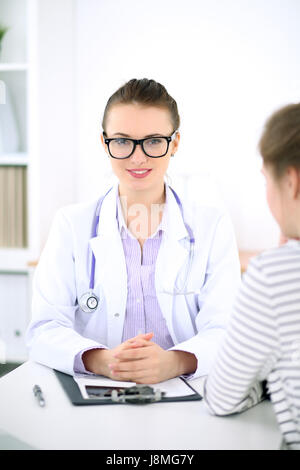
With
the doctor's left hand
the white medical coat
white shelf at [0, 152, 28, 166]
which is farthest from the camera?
white shelf at [0, 152, 28, 166]

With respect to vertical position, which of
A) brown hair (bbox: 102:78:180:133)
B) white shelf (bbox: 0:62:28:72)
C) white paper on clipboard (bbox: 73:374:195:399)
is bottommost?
white paper on clipboard (bbox: 73:374:195:399)

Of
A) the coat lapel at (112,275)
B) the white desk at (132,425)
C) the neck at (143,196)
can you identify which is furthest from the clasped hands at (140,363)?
the neck at (143,196)

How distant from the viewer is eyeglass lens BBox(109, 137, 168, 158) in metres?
1.48

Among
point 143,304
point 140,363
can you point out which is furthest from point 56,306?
point 140,363

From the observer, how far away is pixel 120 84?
106 inches

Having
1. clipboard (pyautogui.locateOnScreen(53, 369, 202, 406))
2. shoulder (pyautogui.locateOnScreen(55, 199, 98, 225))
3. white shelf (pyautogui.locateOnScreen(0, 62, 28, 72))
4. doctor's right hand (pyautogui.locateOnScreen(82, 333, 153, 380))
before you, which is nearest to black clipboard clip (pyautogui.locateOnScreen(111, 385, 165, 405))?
clipboard (pyautogui.locateOnScreen(53, 369, 202, 406))

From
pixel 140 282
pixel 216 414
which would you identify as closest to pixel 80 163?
pixel 140 282

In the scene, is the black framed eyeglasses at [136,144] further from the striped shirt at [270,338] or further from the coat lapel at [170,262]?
the striped shirt at [270,338]

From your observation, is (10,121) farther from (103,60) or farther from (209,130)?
(209,130)

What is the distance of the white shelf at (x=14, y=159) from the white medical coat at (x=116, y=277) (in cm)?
124

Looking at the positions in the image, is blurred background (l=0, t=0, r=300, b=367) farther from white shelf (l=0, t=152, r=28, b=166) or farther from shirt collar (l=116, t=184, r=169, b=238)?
shirt collar (l=116, t=184, r=169, b=238)

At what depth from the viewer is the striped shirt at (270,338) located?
2.81ft

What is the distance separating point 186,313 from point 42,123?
1.57 meters

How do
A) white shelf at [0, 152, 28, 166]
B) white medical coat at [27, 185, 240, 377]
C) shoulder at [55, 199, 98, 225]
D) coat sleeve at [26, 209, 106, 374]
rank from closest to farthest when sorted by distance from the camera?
coat sleeve at [26, 209, 106, 374] < white medical coat at [27, 185, 240, 377] < shoulder at [55, 199, 98, 225] < white shelf at [0, 152, 28, 166]
